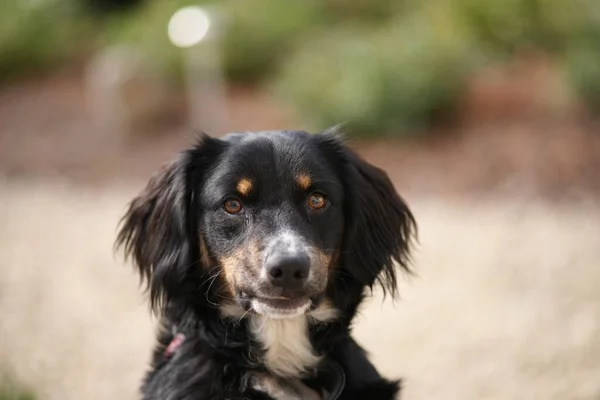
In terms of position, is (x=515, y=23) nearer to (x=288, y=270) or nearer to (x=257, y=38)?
(x=257, y=38)

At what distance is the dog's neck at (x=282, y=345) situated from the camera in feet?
10.4

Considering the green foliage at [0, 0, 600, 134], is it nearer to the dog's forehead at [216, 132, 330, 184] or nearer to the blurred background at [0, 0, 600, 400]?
the blurred background at [0, 0, 600, 400]

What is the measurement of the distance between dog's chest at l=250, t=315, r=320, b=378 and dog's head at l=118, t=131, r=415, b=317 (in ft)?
0.56

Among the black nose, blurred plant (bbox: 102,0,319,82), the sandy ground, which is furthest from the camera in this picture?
blurred plant (bbox: 102,0,319,82)

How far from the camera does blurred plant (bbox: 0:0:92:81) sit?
13.3 meters

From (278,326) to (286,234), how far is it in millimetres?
452

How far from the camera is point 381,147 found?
9.66 metres

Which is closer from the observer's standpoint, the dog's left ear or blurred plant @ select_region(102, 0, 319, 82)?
the dog's left ear

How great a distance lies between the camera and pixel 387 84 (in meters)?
9.60

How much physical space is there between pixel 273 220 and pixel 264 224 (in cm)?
4

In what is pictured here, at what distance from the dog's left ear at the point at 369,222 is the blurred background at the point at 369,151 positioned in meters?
0.89

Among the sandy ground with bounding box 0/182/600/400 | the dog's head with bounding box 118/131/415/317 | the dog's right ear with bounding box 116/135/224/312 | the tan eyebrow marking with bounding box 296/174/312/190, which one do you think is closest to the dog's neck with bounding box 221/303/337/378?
the dog's head with bounding box 118/131/415/317

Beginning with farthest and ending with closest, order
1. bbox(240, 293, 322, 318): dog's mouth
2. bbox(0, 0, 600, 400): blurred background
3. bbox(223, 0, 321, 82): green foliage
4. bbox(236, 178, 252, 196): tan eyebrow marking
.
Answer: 1. bbox(223, 0, 321, 82): green foliage
2. bbox(0, 0, 600, 400): blurred background
3. bbox(236, 178, 252, 196): tan eyebrow marking
4. bbox(240, 293, 322, 318): dog's mouth

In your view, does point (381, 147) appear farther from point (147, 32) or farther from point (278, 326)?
point (278, 326)
